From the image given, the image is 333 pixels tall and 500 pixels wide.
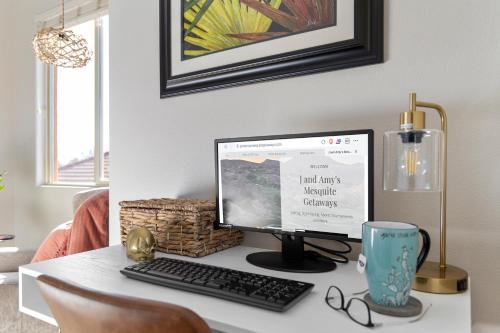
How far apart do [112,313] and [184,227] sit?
23.9 inches

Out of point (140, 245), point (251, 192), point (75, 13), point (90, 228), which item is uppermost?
point (75, 13)

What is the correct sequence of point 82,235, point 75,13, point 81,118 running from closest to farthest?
point 82,235, point 75,13, point 81,118

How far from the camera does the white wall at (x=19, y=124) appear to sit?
3.28 metres

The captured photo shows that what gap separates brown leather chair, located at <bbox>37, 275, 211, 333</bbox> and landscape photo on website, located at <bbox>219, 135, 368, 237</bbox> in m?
0.54

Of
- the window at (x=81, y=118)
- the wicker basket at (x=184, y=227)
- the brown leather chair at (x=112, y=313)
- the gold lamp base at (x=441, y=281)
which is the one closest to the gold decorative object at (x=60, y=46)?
the window at (x=81, y=118)

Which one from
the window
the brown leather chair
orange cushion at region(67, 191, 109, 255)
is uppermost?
the window

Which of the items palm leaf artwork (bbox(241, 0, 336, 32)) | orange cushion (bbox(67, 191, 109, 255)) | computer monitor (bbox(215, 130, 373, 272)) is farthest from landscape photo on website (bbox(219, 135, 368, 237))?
orange cushion (bbox(67, 191, 109, 255))

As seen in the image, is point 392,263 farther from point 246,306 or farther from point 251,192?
point 251,192

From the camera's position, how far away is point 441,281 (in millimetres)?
753

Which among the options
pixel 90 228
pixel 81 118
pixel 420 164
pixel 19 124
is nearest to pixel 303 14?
pixel 420 164

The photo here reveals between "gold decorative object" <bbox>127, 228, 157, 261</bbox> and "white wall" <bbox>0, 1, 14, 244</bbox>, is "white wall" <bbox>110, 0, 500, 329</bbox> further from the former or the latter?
"white wall" <bbox>0, 1, 14, 244</bbox>

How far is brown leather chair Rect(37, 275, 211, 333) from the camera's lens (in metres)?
0.47

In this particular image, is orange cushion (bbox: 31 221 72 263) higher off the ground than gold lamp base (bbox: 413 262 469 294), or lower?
lower

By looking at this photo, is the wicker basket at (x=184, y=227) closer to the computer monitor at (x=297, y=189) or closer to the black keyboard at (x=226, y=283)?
the computer monitor at (x=297, y=189)
